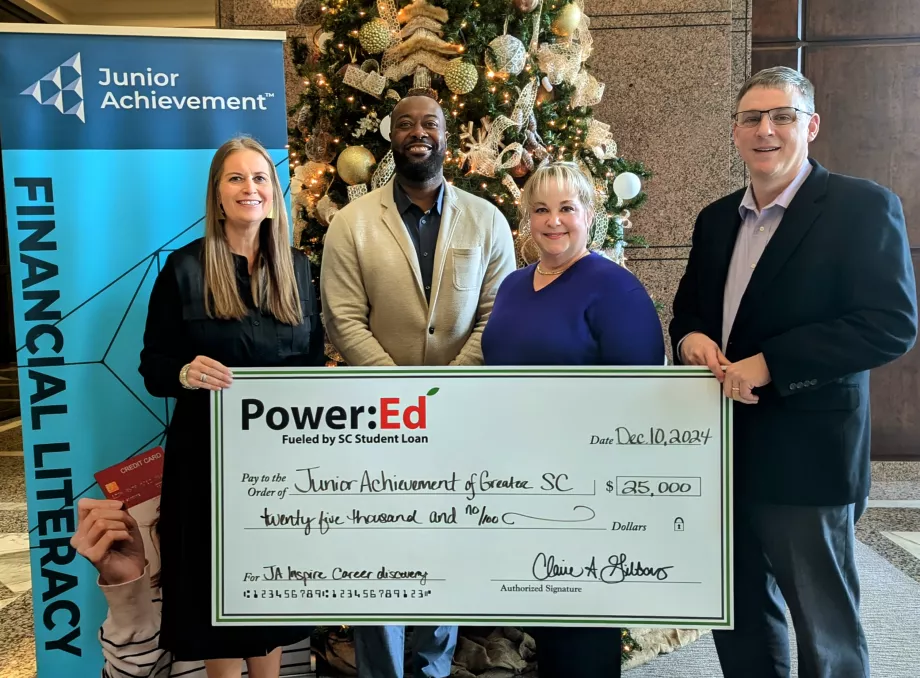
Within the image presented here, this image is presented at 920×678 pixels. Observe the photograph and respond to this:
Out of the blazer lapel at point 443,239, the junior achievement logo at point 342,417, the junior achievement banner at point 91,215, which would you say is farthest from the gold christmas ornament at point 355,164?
the junior achievement logo at point 342,417

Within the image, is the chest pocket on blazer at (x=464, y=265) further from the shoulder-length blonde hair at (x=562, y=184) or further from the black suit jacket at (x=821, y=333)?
the black suit jacket at (x=821, y=333)

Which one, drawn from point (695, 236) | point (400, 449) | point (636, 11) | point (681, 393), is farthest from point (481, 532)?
point (636, 11)

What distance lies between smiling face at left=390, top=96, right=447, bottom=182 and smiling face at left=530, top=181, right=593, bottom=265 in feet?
1.65

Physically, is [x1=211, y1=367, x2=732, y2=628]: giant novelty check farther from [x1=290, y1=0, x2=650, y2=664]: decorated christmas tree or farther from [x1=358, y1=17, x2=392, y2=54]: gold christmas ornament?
[x1=358, y1=17, x2=392, y2=54]: gold christmas ornament

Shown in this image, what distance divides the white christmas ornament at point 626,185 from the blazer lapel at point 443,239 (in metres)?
→ 1.03

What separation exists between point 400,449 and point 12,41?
5.95 feet

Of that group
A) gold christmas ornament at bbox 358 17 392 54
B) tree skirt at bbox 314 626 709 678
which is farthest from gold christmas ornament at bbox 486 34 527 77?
tree skirt at bbox 314 626 709 678

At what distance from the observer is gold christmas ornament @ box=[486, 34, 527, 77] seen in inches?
98.3

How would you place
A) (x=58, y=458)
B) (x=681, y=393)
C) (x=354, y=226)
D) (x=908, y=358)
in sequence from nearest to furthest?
(x=681, y=393) < (x=354, y=226) < (x=58, y=458) < (x=908, y=358)

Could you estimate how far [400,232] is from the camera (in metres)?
2.00

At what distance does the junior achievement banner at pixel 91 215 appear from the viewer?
212 cm

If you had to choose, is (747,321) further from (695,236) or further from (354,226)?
(354,226)

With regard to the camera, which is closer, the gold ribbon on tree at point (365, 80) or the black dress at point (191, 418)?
the black dress at point (191, 418)

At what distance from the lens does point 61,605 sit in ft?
7.41
